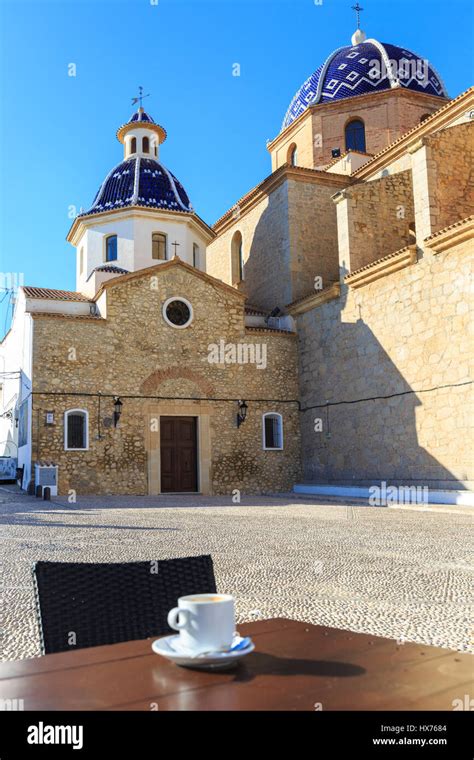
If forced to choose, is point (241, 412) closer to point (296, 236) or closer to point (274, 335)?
point (274, 335)

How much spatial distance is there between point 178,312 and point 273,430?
14.5 feet

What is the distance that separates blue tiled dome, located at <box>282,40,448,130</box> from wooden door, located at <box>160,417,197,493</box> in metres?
13.8

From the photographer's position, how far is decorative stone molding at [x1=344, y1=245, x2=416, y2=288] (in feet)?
50.0

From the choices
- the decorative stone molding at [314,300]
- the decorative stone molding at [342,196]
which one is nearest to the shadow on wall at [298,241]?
the decorative stone molding at [314,300]

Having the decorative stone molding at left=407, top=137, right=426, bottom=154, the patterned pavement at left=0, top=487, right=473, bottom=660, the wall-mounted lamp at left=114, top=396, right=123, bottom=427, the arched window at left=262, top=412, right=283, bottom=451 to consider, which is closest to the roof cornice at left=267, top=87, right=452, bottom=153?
the decorative stone molding at left=407, top=137, right=426, bottom=154

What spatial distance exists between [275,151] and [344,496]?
16041 millimetres

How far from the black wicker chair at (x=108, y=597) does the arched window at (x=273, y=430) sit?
54.7 feet

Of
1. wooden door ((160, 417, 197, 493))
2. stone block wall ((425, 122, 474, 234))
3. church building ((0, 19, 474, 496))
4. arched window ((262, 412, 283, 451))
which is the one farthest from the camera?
arched window ((262, 412, 283, 451))

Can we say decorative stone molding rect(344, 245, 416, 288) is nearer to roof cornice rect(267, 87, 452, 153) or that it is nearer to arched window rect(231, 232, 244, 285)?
arched window rect(231, 232, 244, 285)

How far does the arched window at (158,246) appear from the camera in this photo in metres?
21.0

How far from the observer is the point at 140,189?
21516 mm

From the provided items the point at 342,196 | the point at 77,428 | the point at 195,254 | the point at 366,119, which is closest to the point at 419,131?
the point at 342,196
